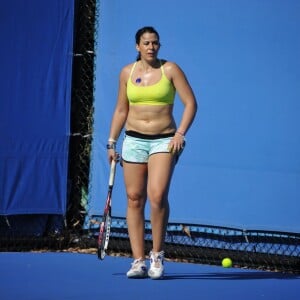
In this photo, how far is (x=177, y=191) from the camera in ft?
20.2

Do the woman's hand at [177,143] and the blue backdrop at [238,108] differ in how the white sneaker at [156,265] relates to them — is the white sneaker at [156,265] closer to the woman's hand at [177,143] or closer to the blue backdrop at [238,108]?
the woman's hand at [177,143]

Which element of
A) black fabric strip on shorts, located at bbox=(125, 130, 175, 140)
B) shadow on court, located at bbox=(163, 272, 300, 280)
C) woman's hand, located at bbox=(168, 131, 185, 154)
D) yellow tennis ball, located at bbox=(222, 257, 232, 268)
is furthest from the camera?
yellow tennis ball, located at bbox=(222, 257, 232, 268)

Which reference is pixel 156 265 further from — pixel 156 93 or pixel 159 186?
pixel 156 93

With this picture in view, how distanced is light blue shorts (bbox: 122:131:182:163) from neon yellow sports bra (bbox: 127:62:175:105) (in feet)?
0.72

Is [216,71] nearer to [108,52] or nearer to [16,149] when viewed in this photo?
[108,52]

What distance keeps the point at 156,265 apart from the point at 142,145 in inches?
31.7

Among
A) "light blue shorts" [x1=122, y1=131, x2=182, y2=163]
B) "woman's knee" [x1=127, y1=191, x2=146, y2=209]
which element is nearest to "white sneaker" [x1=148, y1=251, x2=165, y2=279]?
"woman's knee" [x1=127, y1=191, x2=146, y2=209]

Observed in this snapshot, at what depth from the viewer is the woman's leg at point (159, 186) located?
187 inches

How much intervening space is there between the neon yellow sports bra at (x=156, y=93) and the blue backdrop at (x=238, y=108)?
1.17 meters

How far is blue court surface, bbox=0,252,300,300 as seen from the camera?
14.7ft

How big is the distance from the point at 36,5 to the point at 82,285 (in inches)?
111

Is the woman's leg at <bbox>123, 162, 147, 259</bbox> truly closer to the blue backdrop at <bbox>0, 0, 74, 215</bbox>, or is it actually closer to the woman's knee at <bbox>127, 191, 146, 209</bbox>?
the woman's knee at <bbox>127, 191, 146, 209</bbox>

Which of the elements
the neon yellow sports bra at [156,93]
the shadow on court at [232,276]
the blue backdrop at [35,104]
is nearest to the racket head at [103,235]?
the shadow on court at [232,276]

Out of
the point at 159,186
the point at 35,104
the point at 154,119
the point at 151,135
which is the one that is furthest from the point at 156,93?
the point at 35,104
